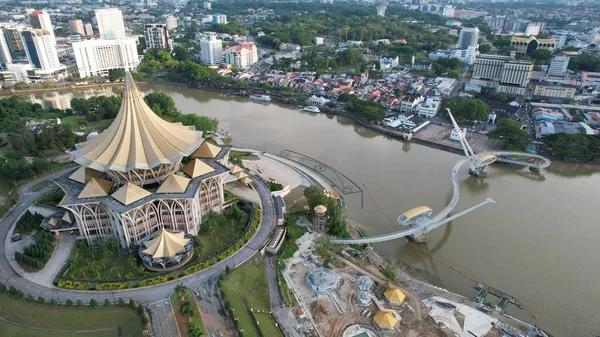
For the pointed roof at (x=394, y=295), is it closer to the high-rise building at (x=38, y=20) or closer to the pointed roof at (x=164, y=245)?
the pointed roof at (x=164, y=245)

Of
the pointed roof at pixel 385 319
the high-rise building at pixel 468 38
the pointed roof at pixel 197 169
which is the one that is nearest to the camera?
the pointed roof at pixel 385 319

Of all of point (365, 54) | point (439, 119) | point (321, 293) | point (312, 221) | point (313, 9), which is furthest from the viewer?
point (313, 9)

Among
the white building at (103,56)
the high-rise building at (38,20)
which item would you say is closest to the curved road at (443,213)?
the white building at (103,56)

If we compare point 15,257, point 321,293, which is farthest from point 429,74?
point 15,257

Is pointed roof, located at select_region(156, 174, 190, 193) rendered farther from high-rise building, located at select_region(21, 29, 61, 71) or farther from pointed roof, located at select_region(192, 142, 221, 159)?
high-rise building, located at select_region(21, 29, 61, 71)

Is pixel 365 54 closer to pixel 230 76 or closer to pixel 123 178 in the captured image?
pixel 230 76

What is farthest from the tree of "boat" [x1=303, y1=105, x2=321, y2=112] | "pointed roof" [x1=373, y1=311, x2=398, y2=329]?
"pointed roof" [x1=373, y1=311, x2=398, y2=329]
